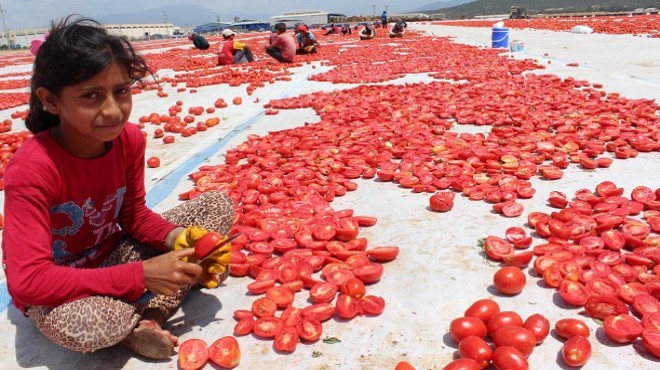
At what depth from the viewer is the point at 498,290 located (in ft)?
7.55

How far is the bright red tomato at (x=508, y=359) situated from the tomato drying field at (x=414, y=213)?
0.14 meters

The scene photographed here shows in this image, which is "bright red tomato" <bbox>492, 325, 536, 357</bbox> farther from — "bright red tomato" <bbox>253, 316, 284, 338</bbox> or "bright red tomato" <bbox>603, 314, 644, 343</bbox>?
"bright red tomato" <bbox>253, 316, 284, 338</bbox>

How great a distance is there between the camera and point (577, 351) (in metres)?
1.76

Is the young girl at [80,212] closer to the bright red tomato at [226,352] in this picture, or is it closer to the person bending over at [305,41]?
the bright red tomato at [226,352]

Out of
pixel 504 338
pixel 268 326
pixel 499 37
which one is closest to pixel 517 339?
pixel 504 338

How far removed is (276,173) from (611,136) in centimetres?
320

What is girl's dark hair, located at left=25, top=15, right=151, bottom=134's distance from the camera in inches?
69.1

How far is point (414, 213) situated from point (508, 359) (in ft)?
5.37

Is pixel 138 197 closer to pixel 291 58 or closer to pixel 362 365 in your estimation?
pixel 362 365

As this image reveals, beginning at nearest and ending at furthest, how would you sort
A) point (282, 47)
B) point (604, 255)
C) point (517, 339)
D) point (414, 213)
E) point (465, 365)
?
1. point (465, 365)
2. point (517, 339)
3. point (604, 255)
4. point (414, 213)
5. point (282, 47)

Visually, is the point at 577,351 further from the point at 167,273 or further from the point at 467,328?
the point at 167,273

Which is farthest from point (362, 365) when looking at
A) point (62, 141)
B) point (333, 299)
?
point (62, 141)

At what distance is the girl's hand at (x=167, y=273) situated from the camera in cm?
185

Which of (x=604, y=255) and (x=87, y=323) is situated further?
(x=604, y=255)
